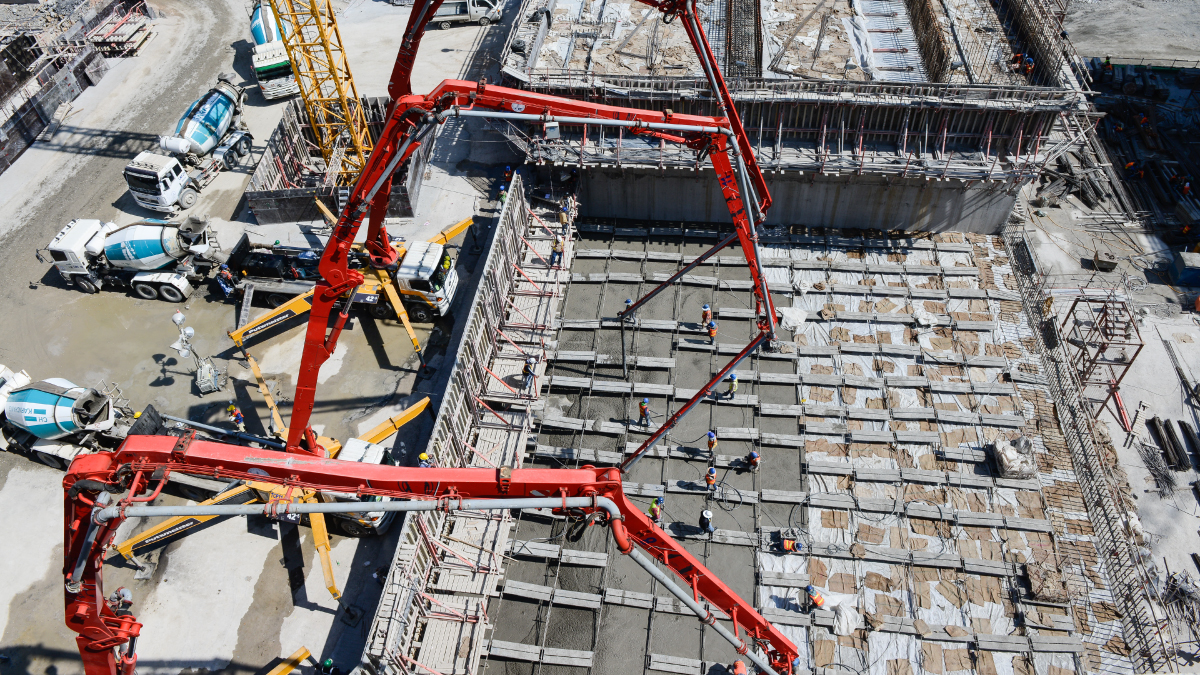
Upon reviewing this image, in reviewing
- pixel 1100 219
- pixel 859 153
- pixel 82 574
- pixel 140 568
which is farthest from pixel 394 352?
pixel 1100 219

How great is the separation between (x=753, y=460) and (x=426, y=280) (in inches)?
637

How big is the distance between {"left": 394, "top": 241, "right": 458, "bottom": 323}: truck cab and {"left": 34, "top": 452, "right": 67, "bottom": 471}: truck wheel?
14932 millimetres

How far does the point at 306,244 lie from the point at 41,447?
1471 centimetres

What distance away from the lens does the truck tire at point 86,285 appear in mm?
37469

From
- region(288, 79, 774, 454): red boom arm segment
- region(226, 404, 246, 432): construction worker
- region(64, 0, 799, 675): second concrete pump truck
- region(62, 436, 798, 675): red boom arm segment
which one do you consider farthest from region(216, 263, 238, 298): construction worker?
region(62, 436, 798, 675): red boom arm segment

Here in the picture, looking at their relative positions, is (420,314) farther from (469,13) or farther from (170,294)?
(469,13)

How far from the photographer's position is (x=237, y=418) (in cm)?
3095

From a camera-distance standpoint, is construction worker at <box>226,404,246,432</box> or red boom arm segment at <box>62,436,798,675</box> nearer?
red boom arm segment at <box>62,436,798,675</box>

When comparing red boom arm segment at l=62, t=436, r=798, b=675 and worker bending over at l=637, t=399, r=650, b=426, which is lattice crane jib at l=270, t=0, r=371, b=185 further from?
red boom arm segment at l=62, t=436, r=798, b=675

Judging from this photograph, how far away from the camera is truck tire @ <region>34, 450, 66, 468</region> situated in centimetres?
3006

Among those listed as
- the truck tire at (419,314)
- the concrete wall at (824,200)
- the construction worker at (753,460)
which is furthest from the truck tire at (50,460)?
the construction worker at (753,460)

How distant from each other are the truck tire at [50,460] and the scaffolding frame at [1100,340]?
4124 cm

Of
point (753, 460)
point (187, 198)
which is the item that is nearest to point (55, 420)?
point (187, 198)

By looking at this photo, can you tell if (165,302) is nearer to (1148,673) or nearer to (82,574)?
(82,574)
